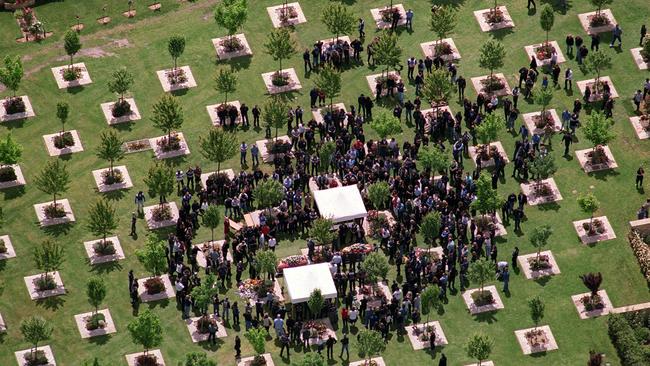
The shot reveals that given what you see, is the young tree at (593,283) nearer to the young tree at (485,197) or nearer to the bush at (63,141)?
the young tree at (485,197)

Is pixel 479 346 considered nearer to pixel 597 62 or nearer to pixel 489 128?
pixel 489 128

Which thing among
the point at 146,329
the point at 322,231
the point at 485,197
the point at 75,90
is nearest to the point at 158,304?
the point at 146,329

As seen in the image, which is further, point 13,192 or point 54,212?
point 13,192

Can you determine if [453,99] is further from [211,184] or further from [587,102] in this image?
[211,184]

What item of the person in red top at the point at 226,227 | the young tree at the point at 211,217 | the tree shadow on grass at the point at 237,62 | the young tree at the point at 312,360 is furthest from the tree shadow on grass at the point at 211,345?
the tree shadow on grass at the point at 237,62

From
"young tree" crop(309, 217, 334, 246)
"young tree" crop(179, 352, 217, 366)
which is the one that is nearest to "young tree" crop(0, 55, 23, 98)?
"young tree" crop(309, 217, 334, 246)
